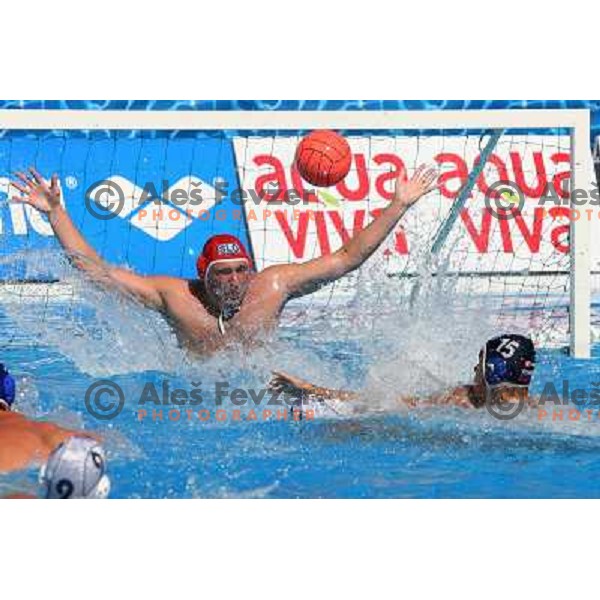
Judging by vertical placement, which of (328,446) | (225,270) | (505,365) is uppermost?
(225,270)

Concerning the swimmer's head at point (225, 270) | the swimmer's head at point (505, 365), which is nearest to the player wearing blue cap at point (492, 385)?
the swimmer's head at point (505, 365)

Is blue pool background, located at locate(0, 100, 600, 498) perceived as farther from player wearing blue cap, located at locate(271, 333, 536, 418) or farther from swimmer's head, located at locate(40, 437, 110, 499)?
swimmer's head, located at locate(40, 437, 110, 499)

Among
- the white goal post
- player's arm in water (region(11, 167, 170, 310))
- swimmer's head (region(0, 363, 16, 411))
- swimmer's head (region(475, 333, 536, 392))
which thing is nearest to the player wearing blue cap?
swimmer's head (region(475, 333, 536, 392))

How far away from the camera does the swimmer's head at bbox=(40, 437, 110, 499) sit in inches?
193

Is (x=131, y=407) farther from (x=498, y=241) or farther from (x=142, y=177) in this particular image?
(x=498, y=241)

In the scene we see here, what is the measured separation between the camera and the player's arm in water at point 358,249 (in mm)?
6512

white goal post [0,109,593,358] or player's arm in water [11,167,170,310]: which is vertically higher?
white goal post [0,109,593,358]

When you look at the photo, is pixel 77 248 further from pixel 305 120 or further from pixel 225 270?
pixel 305 120

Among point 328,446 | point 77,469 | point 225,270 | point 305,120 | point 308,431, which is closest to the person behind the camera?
point 77,469

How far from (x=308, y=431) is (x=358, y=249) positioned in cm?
94

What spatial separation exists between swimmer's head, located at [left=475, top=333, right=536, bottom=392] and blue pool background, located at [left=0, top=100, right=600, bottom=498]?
0.20m

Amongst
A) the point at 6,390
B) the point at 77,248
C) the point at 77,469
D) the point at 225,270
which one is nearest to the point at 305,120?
the point at 225,270

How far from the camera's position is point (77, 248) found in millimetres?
6578

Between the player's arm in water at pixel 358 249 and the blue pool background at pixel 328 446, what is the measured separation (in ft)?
1.14
